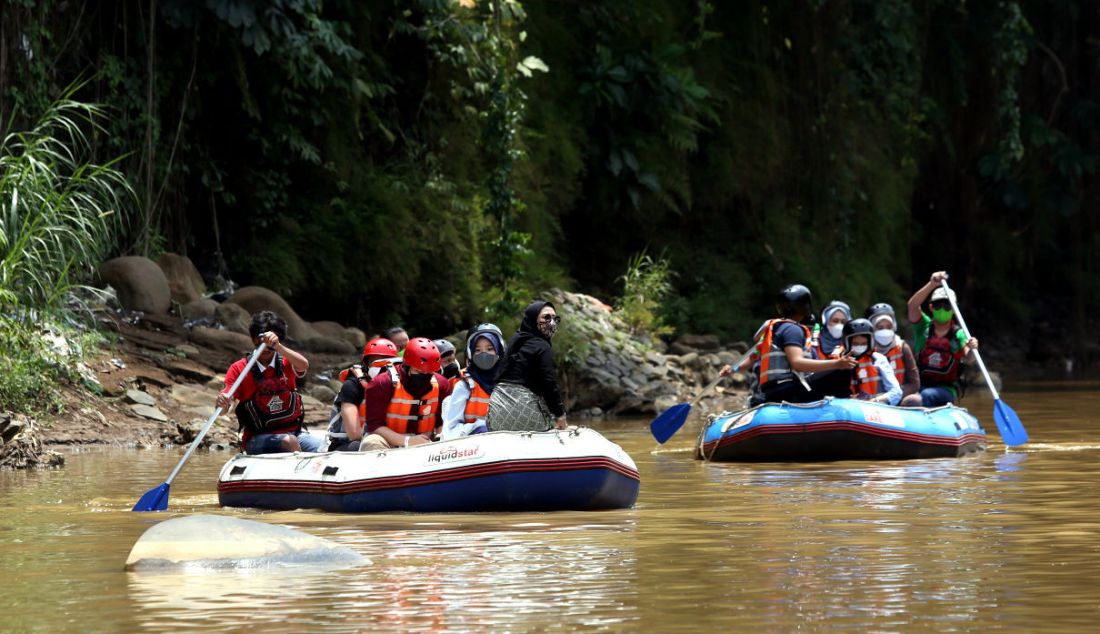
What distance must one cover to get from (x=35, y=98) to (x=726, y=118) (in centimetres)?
1156

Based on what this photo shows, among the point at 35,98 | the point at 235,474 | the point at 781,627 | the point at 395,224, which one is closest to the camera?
the point at 781,627

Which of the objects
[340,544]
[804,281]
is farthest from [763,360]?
[804,281]

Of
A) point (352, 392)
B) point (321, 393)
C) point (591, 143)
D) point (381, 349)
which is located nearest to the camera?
point (352, 392)

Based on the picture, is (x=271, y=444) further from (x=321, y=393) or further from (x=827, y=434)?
(x=321, y=393)

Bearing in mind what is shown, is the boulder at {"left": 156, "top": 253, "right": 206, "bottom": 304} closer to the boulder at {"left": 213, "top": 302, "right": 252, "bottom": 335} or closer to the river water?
the boulder at {"left": 213, "top": 302, "right": 252, "bottom": 335}

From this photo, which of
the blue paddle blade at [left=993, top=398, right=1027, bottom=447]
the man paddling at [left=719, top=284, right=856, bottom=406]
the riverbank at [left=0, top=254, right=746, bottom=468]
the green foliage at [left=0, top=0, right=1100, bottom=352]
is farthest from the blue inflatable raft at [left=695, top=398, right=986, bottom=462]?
the green foliage at [left=0, top=0, right=1100, bottom=352]

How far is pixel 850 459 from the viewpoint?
13250mm

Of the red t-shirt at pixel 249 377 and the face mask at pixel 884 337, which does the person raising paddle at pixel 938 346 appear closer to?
the face mask at pixel 884 337

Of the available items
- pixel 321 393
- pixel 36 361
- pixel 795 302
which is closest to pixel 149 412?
pixel 36 361

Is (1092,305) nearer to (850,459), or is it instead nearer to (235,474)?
(850,459)

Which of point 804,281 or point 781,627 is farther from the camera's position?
point 804,281

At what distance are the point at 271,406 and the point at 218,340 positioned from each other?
6.18 meters

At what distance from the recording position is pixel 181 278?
18.1m

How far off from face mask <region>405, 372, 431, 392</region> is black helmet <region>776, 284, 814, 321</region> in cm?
335
